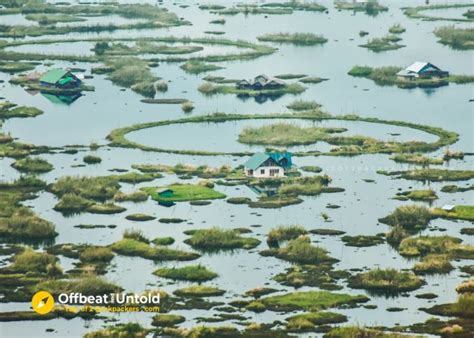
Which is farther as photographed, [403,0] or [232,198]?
[403,0]

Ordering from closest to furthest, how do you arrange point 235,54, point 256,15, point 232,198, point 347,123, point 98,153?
point 232,198 < point 98,153 < point 347,123 < point 235,54 < point 256,15

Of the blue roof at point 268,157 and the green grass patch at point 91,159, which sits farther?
the green grass patch at point 91,159

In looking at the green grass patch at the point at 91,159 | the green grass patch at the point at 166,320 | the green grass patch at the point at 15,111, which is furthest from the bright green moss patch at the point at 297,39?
the green grass patch at the point at 166,320

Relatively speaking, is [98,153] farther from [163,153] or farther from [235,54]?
[235,54]

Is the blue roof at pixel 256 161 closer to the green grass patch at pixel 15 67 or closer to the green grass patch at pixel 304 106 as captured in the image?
the green grass patch at pixel 304 106

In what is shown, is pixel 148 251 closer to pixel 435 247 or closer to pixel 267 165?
pixel 435 247

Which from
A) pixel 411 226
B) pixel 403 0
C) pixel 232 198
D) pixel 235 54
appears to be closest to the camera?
pixel 411 226

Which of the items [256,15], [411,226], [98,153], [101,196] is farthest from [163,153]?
[256,15]
